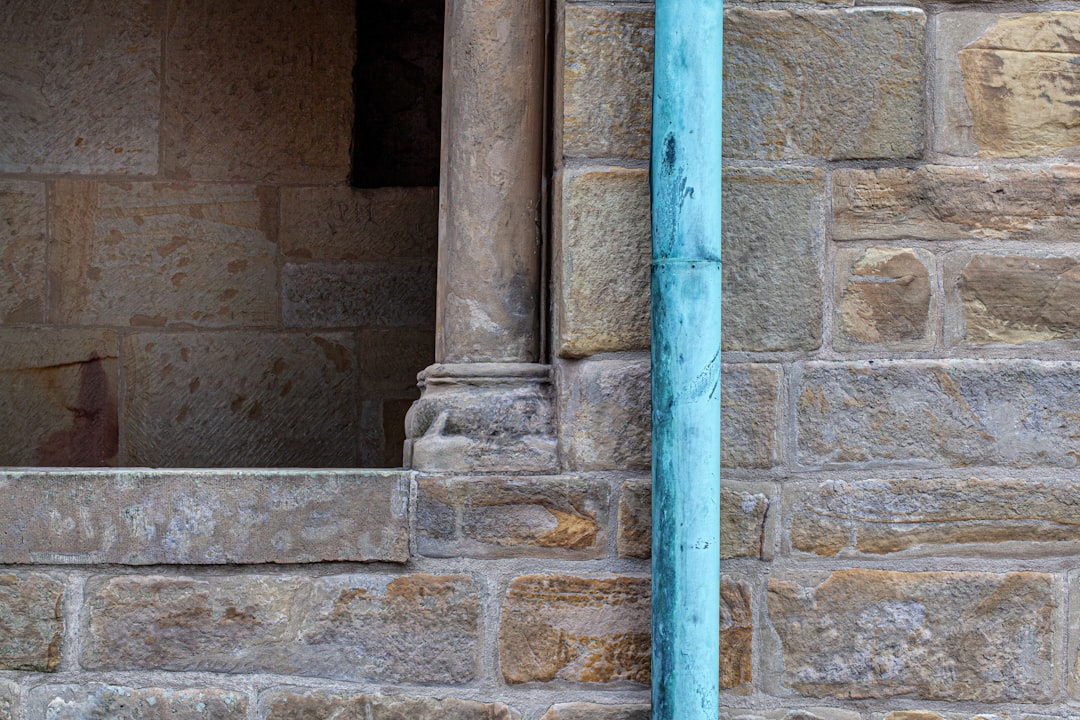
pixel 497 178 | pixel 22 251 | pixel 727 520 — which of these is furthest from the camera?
pixel 22 251

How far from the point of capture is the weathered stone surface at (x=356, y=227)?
9.92ft

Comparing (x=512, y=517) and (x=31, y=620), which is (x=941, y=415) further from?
(x=31, y=620)

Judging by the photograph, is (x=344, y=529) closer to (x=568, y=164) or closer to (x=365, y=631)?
(x=365, y=631)

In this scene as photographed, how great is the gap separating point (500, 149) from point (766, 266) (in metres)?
0.49

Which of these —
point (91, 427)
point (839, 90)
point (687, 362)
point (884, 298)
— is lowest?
point (91, 427)

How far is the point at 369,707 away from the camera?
178 centimetres

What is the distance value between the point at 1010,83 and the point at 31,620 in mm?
1823

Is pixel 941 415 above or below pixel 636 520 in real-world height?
above

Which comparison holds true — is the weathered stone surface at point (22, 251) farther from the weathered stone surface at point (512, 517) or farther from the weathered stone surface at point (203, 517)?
the weathered stone surface at point (512, 517)

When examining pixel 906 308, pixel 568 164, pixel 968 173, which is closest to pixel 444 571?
pixel 568 164

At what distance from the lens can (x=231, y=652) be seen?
1.80 metres

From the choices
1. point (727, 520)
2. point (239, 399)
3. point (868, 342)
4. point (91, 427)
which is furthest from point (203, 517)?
point (91, 427)

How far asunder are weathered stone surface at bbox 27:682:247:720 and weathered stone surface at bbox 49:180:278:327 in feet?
4.49

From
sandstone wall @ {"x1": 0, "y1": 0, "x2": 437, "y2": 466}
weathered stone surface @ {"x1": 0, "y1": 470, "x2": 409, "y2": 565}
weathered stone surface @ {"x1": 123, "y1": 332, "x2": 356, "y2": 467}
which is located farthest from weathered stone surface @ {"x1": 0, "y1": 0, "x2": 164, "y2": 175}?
weathered stone surface @ {"x1": 0, "y1": 470, "x2": 409, "y2": 565}
